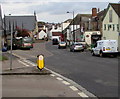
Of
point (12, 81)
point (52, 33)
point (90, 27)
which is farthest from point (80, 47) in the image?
point (52, 33)

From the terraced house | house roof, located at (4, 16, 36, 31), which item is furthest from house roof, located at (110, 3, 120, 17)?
house roof, located at (4, 16, 36, 31)

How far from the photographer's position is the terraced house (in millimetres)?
44059

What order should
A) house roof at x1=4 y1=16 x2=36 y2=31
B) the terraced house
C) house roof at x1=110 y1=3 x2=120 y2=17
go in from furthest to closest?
house roof at x1=4 y1=16 x2=36 y2=31 → house roof at x1=110 y1=3 x2=120 y2=17 → the terraced house

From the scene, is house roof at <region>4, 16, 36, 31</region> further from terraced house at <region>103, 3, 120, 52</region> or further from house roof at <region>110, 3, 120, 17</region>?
house roof at <region>110, 3, 120, 17</region>

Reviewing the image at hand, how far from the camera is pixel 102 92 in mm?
9758

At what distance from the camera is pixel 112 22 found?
46.6 metres

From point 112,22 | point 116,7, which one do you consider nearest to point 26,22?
point 112,22

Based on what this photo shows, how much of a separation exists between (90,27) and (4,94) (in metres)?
60.6

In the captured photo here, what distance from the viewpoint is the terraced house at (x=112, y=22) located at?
44.1 meters

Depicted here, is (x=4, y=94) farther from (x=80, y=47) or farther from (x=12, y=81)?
(x=80, y=47)

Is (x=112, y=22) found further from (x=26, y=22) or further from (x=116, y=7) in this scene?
(x=26, y=22)

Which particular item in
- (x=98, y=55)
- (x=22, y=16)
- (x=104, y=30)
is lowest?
(x=98, y=55)

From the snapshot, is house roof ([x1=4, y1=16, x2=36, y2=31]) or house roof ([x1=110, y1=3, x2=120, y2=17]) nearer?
house roof ([x1=110, y1=3, x2=120, y2=17])

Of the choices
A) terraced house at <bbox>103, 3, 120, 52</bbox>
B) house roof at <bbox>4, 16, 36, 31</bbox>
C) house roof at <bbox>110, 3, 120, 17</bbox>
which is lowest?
terraced house at <bbox>103, 3, 120, 52</bbox>
